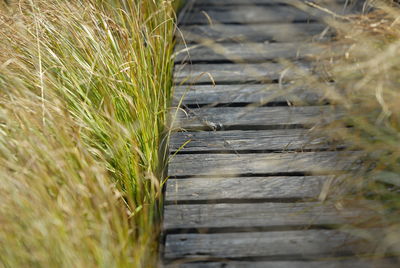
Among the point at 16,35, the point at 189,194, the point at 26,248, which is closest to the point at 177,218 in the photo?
the point at 189,194

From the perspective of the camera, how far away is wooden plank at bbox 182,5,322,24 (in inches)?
141

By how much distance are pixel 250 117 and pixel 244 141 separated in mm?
205

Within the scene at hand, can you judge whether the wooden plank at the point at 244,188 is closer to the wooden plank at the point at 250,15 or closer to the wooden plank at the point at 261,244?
the wooden plank at the point at 261,244

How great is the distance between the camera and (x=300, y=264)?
1.89 metres

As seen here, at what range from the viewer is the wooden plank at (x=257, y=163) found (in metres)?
2.27

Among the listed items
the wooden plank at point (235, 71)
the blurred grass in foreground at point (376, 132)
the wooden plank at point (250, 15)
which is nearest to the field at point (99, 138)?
the blurred grass in foreground at point (376, 132)

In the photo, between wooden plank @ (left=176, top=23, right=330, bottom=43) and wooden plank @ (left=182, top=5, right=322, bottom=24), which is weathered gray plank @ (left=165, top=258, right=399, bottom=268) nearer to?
wooden plank @ (left=176, top=23, right=330, bottom=43)

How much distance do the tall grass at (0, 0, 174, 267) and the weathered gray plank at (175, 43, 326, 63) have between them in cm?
31

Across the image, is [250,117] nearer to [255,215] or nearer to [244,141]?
[244,141]

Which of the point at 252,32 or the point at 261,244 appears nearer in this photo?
the point at 261,244

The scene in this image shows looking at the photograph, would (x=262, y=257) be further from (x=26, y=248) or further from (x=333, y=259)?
(x=26, y=248)

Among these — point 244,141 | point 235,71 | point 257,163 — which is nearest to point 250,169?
point 257,163

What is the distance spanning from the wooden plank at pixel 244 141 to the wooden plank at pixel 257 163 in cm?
4

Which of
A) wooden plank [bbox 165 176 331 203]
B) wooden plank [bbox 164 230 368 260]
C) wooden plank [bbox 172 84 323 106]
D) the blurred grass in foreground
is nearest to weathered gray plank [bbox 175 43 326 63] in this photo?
wooden plank [bbox 172 84 323 106]
